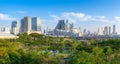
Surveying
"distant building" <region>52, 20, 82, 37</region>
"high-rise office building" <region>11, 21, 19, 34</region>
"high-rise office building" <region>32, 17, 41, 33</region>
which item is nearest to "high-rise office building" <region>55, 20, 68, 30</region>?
"distant building" <region>52, 20, 82, 37</region>

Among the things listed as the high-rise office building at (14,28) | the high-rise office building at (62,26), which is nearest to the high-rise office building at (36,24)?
the high-rise office building at (14,28)

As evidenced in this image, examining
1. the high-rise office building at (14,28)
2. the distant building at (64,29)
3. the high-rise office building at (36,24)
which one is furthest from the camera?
the high-rise office building at (36,24)

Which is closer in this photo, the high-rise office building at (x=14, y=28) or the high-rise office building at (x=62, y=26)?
the high-rise office building at (x=62, y=26)

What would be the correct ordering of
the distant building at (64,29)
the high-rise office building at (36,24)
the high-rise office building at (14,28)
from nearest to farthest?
the distant building at (64,29) < the high-rise office building at (14,28) < the high-rise office building at (36,24)

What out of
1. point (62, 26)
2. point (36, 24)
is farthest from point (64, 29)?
point (36, 24)

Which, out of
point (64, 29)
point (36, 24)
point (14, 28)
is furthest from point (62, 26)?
point (14, 28)

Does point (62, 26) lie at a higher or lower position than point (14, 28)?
higher

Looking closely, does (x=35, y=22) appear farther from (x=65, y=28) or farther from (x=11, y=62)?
(x=11, y=62)

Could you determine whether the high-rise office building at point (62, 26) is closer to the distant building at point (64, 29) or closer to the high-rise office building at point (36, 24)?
the distant building at point (64, 29)

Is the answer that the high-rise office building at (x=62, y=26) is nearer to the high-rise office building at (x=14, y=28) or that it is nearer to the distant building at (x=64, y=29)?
the distant building at (x=64, y=29)

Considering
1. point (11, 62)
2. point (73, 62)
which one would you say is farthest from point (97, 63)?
point (11, 62)

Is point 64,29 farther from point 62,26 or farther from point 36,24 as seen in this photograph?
point 36,24

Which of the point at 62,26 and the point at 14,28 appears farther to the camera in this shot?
the point at 14,28
